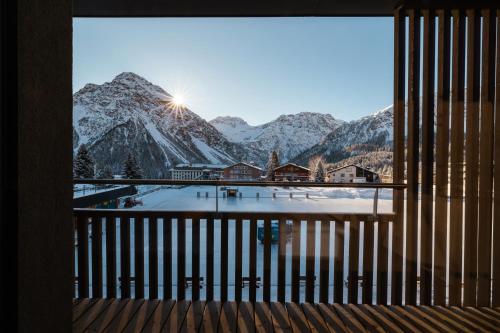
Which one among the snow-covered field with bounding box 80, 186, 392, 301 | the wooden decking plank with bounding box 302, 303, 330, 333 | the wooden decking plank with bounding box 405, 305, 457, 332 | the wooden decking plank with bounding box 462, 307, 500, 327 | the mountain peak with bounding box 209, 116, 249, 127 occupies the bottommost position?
the wooden decking plank with bounding box 462, 307, 500, 327

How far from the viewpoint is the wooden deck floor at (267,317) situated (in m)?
1.94

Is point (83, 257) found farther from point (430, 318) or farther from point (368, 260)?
point (430, 318)

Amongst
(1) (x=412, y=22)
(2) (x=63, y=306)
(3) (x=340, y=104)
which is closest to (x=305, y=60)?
(3) (x=340, y=104)

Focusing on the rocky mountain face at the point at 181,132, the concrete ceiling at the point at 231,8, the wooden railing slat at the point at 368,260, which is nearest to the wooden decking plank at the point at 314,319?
the wooden railing slat at the point at 368,260

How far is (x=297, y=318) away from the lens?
6.77 feet

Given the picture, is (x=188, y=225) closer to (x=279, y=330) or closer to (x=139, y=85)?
(x=279, y=330)

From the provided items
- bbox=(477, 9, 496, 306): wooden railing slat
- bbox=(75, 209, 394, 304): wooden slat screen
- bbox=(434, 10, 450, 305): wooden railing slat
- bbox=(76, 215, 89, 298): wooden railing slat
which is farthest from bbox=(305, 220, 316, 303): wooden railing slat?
bbox=(76, 215, 89, 298): wooden railing slat

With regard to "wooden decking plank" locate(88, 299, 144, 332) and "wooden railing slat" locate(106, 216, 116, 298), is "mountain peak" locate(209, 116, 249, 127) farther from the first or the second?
"wooden decking plank" locate(88, 299, 144, 332)

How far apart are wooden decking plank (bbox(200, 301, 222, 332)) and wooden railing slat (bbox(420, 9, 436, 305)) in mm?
1708

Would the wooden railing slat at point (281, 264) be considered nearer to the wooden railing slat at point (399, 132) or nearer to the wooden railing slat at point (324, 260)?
the wooden railing slat at point (324, 260)

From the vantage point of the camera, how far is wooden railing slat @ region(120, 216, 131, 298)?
234cm

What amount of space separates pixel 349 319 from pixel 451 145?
1666 millimetres

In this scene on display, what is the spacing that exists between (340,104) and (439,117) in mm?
10186

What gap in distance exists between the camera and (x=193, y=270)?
2.36 m
